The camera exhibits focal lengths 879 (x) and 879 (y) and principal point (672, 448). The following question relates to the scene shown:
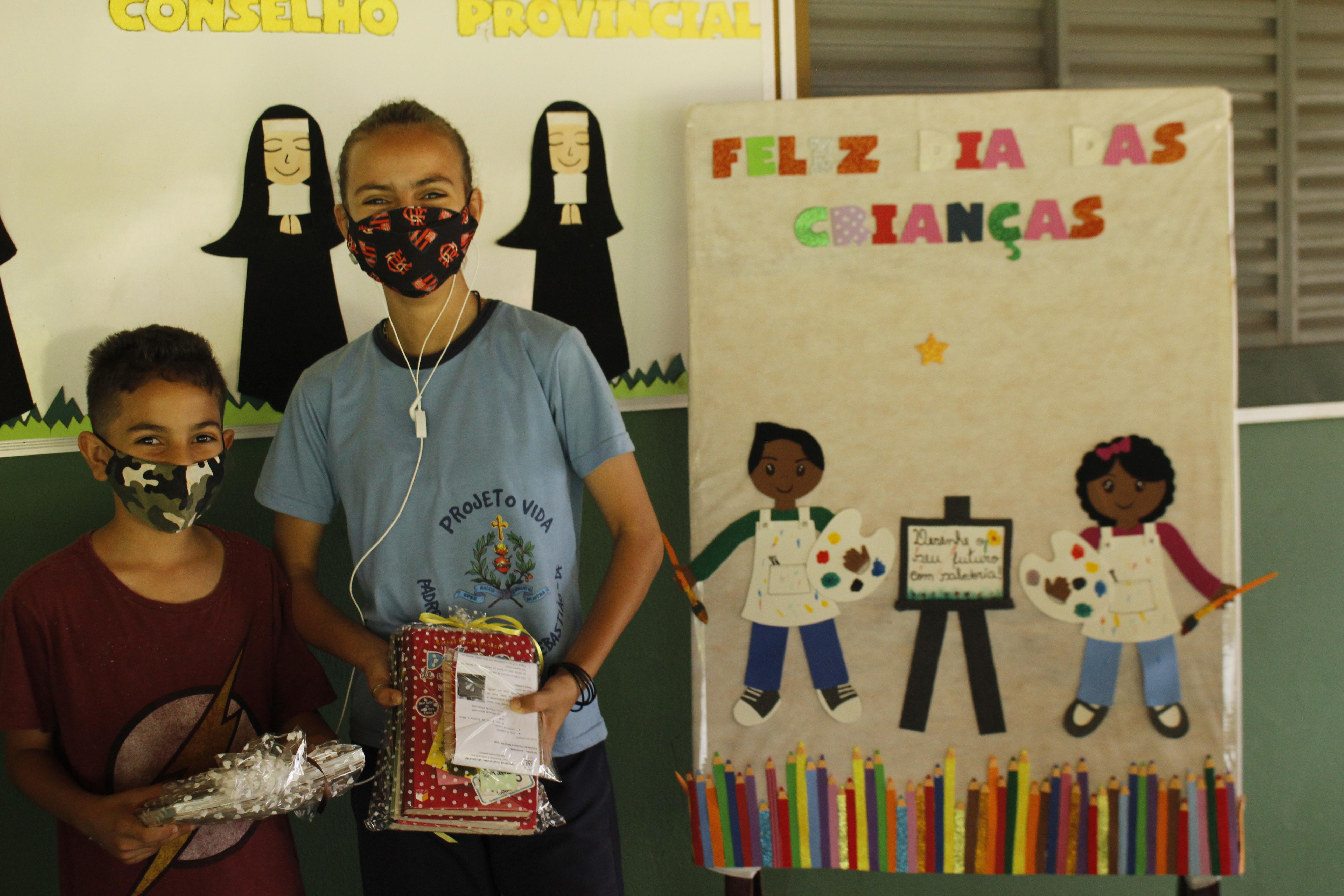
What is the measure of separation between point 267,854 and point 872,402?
4.20 feet

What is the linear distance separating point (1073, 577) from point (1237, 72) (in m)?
1.23

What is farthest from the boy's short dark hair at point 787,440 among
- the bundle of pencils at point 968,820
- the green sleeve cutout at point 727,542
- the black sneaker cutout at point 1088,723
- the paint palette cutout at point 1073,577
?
the black sneaker cutout at point 1088,723

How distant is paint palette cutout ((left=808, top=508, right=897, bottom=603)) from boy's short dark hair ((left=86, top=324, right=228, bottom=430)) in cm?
107

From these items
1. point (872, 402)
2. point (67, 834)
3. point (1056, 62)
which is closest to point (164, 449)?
point (67, 834)

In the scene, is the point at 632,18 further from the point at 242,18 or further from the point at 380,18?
the point at 242,18

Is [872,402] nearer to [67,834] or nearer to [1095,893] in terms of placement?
[1095,893]

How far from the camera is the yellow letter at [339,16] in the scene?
1745 millimetres

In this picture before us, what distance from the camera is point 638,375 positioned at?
1848mm

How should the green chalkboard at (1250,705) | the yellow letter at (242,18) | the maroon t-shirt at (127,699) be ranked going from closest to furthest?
1. the maroon t-shirt at (127,699)
2. the yellow letter at (242,18)
3. the green chalkboard at (1250,705)

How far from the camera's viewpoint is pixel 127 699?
1.34 meters

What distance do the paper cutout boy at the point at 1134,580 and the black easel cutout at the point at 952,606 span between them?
0.13 meters

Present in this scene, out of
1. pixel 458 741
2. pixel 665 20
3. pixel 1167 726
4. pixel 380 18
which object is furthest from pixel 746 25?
pixel 1167 726

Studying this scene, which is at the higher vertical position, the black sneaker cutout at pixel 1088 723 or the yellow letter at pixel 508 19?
the yellow letter at pixel 508 19

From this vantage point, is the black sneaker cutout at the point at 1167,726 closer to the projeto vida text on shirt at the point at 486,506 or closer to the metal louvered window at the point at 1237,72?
the metal louvered window at the point at 1237,72
